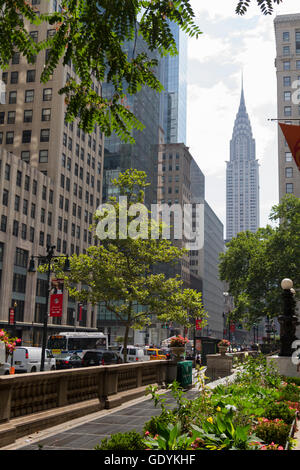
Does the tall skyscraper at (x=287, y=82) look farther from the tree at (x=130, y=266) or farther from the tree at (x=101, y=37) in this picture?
the tree at (x=101, y=37)

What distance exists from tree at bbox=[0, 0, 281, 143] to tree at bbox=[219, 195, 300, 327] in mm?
44986

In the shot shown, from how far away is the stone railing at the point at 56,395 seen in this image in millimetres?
9336

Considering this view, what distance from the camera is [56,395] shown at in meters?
11.9

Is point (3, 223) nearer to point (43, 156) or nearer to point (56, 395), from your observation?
point (43, 156)

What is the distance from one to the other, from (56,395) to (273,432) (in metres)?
5.93

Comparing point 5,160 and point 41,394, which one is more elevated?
point 5,160

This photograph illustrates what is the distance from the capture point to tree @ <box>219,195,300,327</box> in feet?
168

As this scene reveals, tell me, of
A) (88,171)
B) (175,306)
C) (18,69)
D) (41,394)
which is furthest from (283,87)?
(41,394)

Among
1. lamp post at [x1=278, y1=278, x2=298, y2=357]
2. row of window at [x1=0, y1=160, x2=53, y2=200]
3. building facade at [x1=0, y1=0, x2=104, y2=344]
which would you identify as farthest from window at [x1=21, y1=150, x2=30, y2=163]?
lamp post at [x1=278, y1=278, x2=298, y2=357]

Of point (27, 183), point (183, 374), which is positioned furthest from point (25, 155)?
point (183, 374)

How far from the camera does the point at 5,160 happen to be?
61781mm

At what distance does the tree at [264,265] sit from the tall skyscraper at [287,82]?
34377 mm
